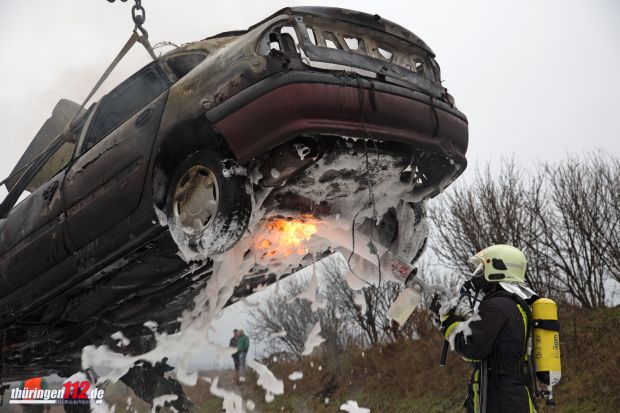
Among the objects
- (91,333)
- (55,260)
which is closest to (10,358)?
(91,333)

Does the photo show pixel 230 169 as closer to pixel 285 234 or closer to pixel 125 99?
pixel 285 234

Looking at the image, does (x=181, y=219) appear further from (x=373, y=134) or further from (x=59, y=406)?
(x=59, y=406)

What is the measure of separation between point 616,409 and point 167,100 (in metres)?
5.41

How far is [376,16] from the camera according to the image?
3861 millimetres

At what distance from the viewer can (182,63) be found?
4.60m

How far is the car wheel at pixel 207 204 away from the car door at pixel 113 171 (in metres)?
0.29

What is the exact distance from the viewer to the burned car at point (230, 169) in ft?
11.6

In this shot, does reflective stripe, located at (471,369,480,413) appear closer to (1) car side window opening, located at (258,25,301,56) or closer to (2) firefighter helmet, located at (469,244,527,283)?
(2) firefighter helmet, located at (469,244,527,283)

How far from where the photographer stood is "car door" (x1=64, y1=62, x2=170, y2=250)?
401 centimetres

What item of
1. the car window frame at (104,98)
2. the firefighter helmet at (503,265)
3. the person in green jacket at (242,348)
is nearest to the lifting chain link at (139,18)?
the car window frame at (104,98)

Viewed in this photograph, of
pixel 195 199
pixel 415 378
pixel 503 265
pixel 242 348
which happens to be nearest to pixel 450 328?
pixel 503 265

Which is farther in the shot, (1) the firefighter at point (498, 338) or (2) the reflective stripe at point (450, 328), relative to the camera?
(2) the reflective stripe at point (450, 328)

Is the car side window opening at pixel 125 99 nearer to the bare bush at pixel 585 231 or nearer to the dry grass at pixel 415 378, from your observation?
the dry grass at pixel 415 378

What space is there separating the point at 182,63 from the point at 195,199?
1.27 metres
